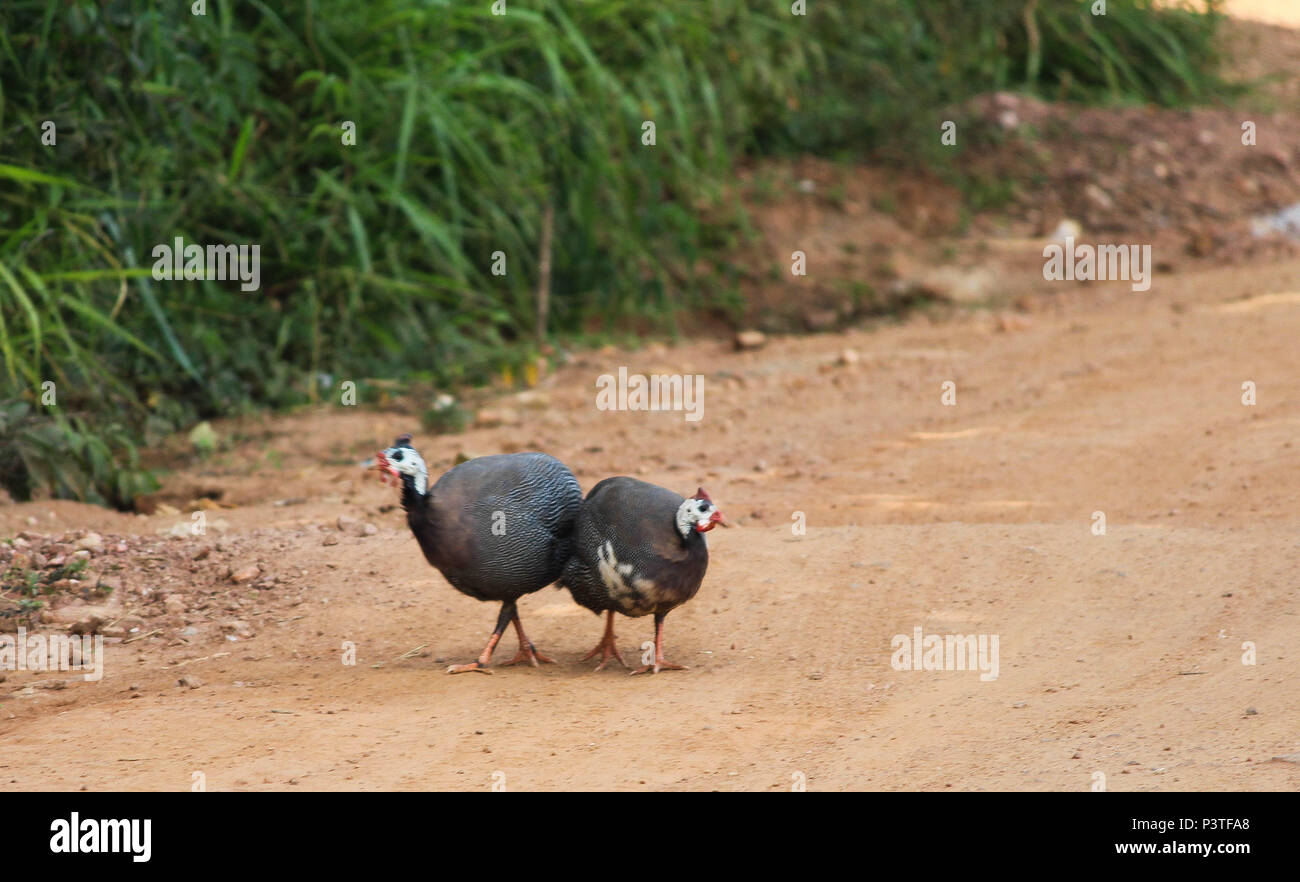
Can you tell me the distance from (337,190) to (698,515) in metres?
4.30

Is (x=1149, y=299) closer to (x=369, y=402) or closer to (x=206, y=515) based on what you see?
(x=369, y=402)

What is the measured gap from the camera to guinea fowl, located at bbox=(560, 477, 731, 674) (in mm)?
4340

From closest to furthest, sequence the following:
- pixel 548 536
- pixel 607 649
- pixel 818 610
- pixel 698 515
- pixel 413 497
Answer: pixel 698 515 < pixel 413 497 < pixel 548 536 < pixel 607 649 < pixel 818 610

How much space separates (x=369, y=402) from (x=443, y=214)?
4.19 ft

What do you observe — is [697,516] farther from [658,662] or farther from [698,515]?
[658,662]

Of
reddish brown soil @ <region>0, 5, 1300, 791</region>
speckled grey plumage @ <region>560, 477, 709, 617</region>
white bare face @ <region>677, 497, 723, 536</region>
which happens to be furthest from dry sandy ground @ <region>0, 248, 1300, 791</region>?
white bare face @ <region>677, 497, 723, 536</region>

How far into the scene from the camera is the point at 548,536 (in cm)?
459

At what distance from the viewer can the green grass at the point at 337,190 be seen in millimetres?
6844

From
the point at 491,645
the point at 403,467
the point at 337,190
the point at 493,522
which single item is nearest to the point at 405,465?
the point at 403,467

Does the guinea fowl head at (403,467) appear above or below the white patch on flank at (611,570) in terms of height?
above

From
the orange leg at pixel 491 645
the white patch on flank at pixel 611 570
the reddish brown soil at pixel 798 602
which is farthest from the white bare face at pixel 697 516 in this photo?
the orange leg at pixel 491 645

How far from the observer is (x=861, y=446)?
712 cm

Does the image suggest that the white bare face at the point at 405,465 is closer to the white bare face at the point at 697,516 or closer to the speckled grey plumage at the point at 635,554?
the speckled grey plumage at the point at 635,554

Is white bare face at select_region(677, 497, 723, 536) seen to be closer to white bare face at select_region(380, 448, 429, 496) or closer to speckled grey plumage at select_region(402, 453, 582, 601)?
speckled grey plumage at select_region(402, 453, 582, 601)
